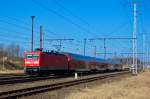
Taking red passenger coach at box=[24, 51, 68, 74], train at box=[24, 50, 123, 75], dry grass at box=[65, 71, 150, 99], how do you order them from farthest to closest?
1. train at box=[24, 50, 123, 75]
2. red passenger coach at box=[24, 51, 68, 74]
3. dry grass at box=[65, 71, 150, 99]

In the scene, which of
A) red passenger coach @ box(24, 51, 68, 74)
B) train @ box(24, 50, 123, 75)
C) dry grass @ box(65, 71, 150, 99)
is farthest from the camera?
train @ box(24, 50, 123, 75)

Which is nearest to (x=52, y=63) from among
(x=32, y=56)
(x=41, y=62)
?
(x=41, y=62)

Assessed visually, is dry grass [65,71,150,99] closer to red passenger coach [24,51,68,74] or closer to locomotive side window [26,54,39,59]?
red passenger coach [24,51,68,74]

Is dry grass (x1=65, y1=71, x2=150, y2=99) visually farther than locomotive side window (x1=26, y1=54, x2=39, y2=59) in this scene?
No

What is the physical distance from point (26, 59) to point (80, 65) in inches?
645

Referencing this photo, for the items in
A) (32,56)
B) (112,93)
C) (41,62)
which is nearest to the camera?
(112,93)

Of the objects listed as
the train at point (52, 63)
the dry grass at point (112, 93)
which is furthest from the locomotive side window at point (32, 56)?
the dry grass at point (112, 93)

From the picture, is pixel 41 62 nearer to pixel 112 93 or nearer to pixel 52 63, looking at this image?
pixel 52 63

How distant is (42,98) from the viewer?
59.7ft

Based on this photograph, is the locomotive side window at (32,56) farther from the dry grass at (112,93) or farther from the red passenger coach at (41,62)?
the dry grass at (112,93)

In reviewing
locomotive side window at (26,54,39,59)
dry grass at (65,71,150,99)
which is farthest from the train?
dry grass at (65,71,150,99)

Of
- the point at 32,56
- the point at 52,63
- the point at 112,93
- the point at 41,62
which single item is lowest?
the point at 112,93

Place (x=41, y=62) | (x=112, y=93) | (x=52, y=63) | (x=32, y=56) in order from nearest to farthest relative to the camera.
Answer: (x=112, y=93)
(x=41, y=62)
(x=32, y=56)
(x=52, y=63)

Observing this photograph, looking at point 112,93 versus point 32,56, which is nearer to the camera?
point 112,93
